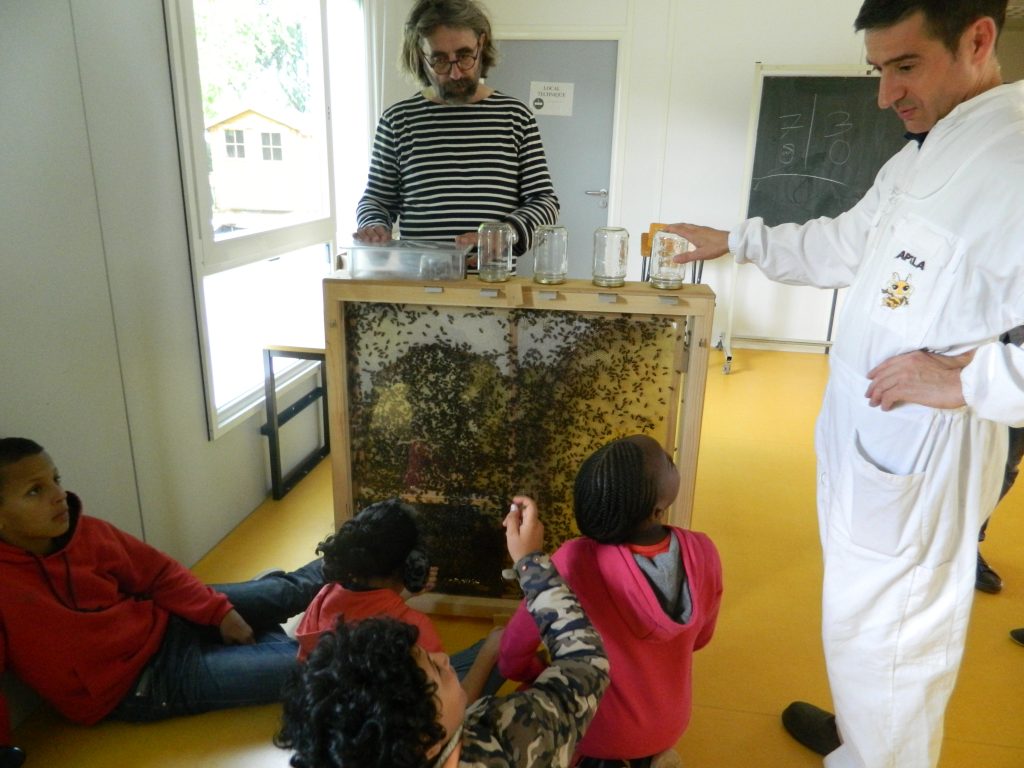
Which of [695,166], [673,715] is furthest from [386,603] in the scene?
[695,166]

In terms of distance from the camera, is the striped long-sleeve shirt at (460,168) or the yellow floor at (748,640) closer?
the yellow floor at (748,640)

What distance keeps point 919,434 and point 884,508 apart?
15cm

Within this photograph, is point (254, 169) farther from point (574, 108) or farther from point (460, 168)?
point (574, 108)

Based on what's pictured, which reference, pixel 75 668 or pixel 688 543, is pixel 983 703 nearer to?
pixel 688 543

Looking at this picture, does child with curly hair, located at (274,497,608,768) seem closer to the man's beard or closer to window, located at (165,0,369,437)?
the man's beard

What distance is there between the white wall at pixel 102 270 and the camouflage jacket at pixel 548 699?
136 centimetres

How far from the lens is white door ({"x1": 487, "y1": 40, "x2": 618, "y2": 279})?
4.91 metres

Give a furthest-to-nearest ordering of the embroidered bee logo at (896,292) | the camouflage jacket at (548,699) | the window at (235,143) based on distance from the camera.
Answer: the window at (235,143)
the embroidered bee logo at (896,292)
the camouflage jacket at (548,699)

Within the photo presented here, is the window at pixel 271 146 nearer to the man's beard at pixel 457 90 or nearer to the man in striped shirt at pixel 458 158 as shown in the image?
the man in striped shirt at pixel 458 158

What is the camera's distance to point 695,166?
4953mm

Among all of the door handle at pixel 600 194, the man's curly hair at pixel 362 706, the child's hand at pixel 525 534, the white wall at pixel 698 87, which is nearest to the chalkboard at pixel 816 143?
the white wall at pixel 698 87

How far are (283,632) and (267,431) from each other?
1.01 metres

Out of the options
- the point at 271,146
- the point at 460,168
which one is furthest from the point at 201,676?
the point at 271,146

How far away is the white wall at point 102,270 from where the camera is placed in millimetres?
1677
